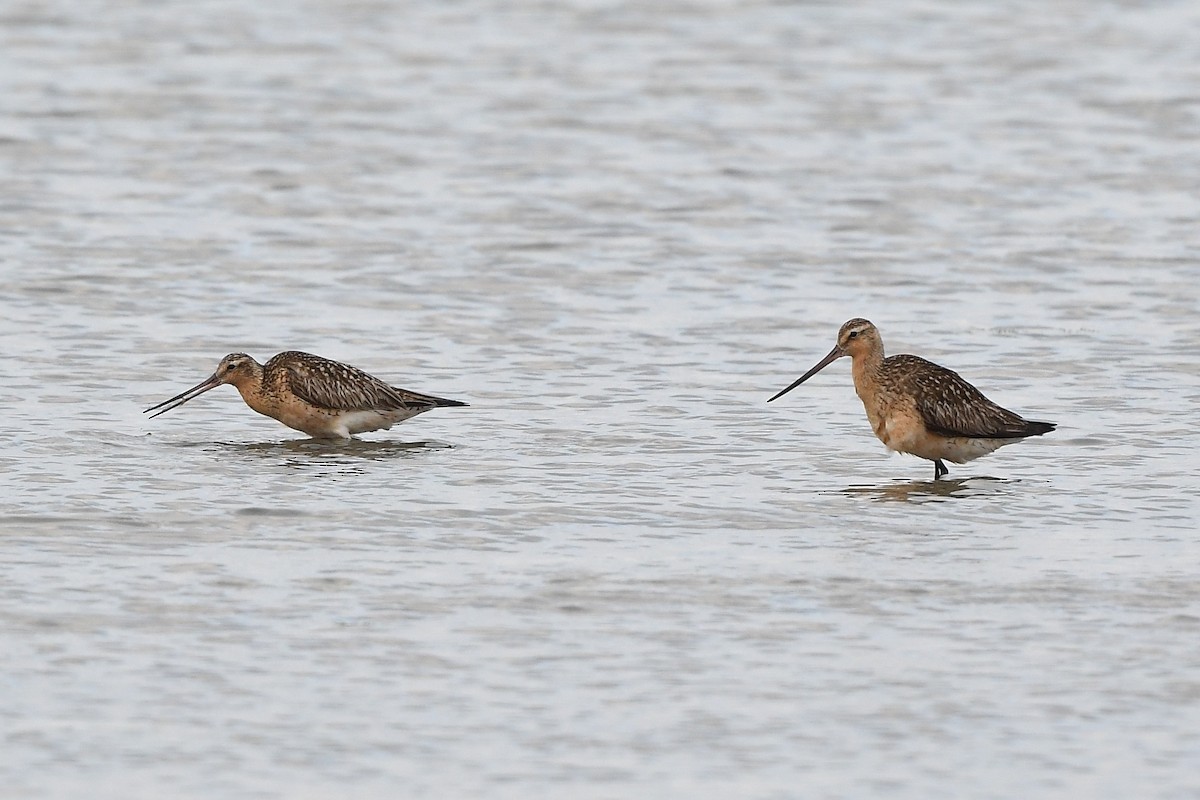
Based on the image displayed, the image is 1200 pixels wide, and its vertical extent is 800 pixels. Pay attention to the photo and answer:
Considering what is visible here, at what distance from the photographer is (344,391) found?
12523 millimetres

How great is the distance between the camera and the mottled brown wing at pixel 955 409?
1170cm

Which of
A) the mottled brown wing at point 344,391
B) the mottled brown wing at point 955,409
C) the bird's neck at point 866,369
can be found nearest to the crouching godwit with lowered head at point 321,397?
the mottled brown wing at point 344,391

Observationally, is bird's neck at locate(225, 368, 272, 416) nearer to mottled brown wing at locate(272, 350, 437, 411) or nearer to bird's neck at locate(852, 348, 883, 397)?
mottled brown wing at locate(272, 350, 437, 411)

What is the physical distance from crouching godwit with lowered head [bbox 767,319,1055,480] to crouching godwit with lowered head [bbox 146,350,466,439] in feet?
7.16

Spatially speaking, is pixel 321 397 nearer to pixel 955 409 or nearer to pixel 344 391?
pixel 344 391

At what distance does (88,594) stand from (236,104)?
15.3 meters

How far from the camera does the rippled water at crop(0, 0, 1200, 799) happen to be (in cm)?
769

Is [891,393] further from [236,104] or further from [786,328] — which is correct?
[236,104]

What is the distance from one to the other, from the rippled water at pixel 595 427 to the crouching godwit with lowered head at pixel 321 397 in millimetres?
170

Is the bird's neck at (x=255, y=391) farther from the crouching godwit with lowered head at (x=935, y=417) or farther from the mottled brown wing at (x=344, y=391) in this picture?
the crouching godwit with lowered head at (x=935, y=417)

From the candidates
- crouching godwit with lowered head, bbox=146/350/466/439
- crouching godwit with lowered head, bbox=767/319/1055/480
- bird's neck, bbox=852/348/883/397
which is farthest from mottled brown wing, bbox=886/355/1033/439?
crouching godwit with lowered head, bbox=146/350/466/439

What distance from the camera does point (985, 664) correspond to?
8336 mm

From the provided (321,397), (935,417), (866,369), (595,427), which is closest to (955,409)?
(935,417)

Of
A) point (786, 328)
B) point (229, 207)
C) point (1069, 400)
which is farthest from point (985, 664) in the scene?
point (229, 207)
